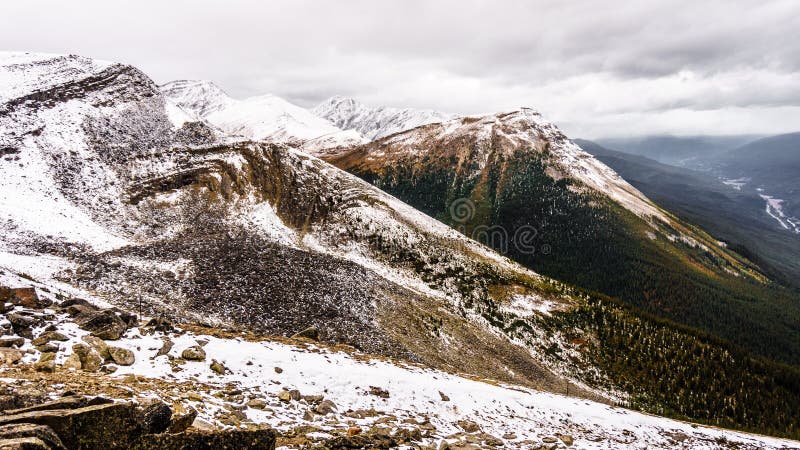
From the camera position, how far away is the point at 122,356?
58.8 ft

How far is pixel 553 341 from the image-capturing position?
66.6 meters

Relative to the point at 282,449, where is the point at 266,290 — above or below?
below

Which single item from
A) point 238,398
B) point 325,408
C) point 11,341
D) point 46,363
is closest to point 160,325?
point 11,341

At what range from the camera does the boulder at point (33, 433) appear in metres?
8.57

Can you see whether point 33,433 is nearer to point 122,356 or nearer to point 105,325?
point 122,356

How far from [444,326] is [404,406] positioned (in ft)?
118

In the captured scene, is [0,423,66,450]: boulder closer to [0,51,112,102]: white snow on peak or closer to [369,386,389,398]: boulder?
[369,386,389,398]: boulder

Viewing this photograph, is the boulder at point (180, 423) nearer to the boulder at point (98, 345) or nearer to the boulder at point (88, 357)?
the boulder at point (88, 357)

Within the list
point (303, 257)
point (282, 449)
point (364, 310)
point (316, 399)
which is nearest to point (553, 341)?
point (364, 310)

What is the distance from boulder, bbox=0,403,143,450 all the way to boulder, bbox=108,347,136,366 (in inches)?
342

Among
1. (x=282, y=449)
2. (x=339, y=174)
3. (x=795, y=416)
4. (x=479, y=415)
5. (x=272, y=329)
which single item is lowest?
(x=795, y=416)

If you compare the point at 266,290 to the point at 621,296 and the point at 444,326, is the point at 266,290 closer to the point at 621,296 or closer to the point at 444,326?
the point at 444,326

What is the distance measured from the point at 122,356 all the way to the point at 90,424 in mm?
9724

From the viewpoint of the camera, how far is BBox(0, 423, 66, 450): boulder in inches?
337
